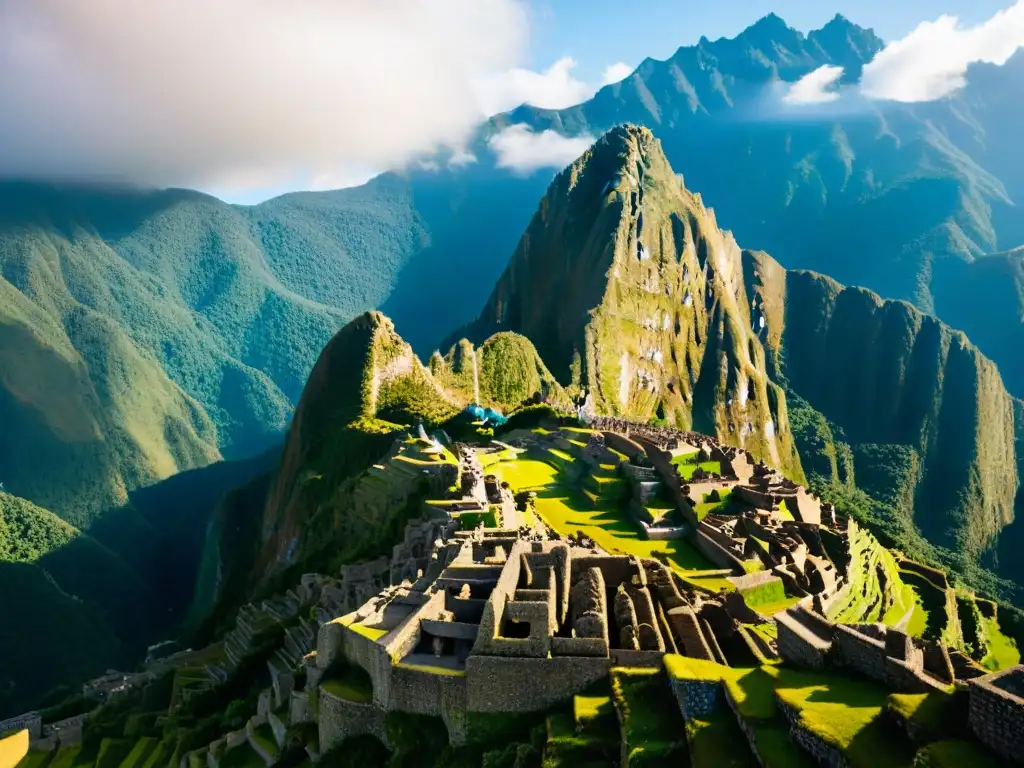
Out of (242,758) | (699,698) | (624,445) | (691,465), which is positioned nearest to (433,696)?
(699,698)

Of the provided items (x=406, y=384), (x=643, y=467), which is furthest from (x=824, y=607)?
(x=406, y=384)

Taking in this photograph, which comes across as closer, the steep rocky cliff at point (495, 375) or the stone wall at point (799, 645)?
the stone wall at point (799, 645)

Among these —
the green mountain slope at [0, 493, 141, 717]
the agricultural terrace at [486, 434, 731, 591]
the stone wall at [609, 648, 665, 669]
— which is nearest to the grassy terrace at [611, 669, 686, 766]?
the stone wall at [609, 648, 665, 669]

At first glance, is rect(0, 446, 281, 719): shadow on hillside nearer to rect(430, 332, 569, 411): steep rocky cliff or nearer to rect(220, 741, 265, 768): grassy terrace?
rect(430, 332, 569, 411): steep rocky cliff

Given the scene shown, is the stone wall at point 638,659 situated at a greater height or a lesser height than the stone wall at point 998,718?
lesser

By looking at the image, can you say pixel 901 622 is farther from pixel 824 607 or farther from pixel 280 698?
pixel 280 698

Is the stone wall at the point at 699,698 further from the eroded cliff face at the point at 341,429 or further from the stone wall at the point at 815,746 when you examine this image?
the eroded cliff face at the point at 341,429

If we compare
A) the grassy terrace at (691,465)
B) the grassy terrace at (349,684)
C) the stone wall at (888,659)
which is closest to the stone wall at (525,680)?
the grassy terrace at (349,684)
